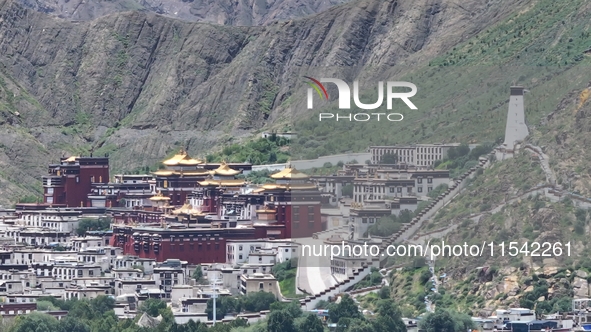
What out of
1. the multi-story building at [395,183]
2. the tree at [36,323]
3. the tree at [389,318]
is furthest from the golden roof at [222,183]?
the multi-story building at [395,183]

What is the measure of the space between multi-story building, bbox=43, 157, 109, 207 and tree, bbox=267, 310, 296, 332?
46.7 meters

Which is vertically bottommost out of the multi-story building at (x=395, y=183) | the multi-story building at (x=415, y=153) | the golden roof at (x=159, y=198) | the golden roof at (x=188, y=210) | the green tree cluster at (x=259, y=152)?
the multi-story building at (x=395, y=183)

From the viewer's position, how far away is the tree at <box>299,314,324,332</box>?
9612cm

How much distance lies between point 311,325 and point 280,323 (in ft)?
6.44

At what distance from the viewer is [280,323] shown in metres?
98.0

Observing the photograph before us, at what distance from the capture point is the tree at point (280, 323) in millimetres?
97438

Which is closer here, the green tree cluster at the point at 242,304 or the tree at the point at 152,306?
the green tree cluster at the point at 242,304

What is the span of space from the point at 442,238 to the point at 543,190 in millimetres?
5362

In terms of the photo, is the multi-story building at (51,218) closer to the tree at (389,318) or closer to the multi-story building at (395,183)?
the tree at (389,318)

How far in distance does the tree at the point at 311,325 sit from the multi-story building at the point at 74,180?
159 feet

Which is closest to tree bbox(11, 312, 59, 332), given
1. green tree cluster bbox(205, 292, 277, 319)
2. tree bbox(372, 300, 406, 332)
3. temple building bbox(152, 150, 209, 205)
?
green tree cluster bbox(205, 292, 277, 319)

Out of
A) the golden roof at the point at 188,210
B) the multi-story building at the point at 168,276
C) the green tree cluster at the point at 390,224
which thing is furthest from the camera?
the golden roof at the point at 188,210

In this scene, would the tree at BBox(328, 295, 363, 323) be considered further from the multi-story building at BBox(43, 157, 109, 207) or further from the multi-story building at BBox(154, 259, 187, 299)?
the multi-story building at BBox(43, 157, 109, 207)

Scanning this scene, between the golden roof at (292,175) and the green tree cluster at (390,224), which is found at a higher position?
the golden roof at (292,175)
